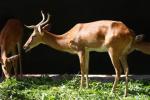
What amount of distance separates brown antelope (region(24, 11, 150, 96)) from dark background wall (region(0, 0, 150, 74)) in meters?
1.30

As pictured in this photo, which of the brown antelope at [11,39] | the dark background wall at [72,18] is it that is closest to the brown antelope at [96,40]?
the brown antelope at [11,39]

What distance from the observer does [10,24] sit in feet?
46.4

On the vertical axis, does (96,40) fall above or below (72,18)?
below

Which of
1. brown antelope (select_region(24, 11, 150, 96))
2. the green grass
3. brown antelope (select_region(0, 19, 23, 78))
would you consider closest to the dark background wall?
brown antelope (select_region(0, 19, 23, 78))

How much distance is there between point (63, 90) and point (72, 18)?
2886mm

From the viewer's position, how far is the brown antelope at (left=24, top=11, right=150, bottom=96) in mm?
12094

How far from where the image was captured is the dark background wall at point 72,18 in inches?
575

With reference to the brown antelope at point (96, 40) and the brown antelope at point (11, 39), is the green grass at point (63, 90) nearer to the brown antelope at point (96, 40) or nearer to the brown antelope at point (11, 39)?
the brown antelope at point (96, 40)

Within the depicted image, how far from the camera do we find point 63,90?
12398 millimetres

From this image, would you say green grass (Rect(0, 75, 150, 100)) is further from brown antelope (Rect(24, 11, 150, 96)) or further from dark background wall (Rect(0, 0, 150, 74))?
dark background wall (Rect(0, 0, 150, 74))

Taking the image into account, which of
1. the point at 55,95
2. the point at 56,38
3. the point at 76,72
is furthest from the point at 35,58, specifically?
the point at 55,95

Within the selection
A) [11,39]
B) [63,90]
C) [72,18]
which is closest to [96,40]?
[63,90]

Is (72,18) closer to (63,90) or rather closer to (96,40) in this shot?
(96,40)

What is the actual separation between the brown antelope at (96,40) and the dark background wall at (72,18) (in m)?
1.30
